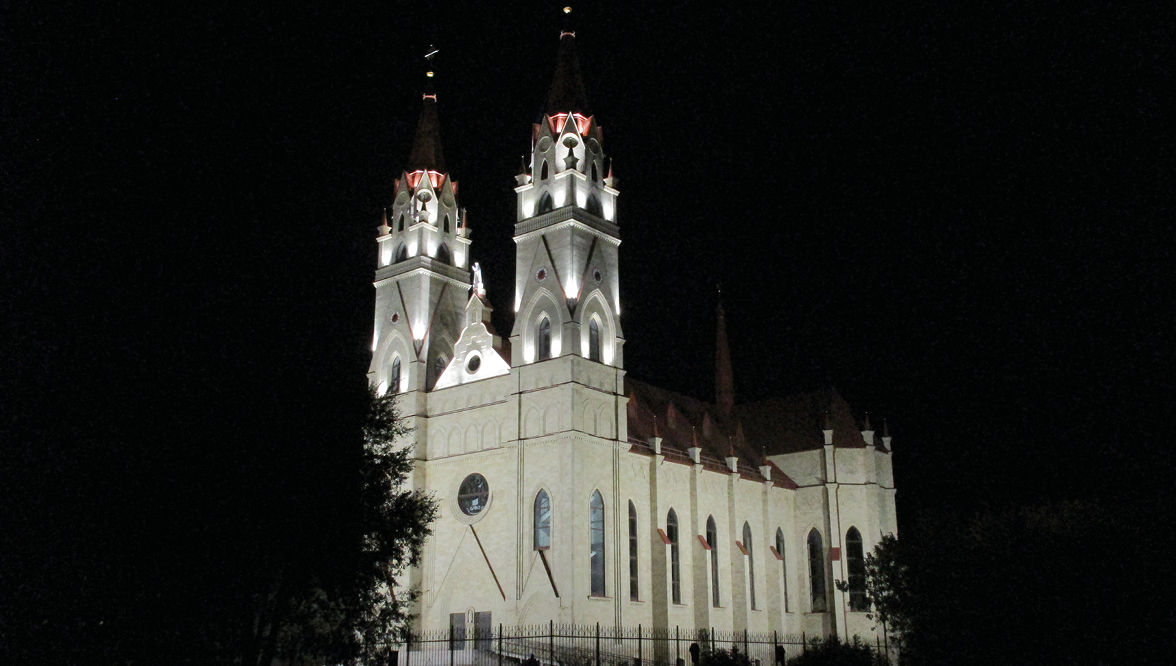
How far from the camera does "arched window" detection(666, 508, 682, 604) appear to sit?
48594 mm

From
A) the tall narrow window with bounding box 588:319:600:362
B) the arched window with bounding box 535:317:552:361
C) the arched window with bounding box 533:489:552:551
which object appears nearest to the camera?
the arched window with bounding box 533:489:552:551

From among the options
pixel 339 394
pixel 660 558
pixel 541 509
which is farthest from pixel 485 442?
pixel 339 394

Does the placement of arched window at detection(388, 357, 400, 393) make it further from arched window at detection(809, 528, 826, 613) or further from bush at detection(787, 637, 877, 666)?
bush at detection(787, 637, 877, 666)

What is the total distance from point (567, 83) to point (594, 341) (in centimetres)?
1226

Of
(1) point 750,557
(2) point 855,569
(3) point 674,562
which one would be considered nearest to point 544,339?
(3) point 674,562

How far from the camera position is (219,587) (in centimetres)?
2444

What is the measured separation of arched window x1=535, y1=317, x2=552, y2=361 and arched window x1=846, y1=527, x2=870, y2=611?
2066 cm

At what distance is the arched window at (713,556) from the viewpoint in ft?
171

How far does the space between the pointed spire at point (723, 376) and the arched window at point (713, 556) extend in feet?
48.1

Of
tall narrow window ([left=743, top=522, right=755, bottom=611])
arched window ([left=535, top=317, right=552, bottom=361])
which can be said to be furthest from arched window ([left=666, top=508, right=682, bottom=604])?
arched window ([left=535, top=317, right=552, bottom=361])

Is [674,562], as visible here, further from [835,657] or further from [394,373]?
[835,657]

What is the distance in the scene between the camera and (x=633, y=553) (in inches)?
1833

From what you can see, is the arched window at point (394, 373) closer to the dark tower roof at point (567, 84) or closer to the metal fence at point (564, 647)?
the metal fence at point (564, 647)

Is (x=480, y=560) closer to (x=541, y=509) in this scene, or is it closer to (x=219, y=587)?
(x=541, y=509)
